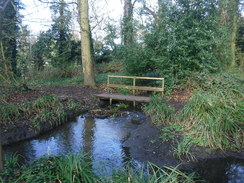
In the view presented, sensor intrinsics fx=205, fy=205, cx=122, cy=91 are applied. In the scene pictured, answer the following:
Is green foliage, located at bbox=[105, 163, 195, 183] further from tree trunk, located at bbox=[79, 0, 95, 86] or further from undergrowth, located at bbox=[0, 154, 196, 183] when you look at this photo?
tree trunk, located at bbox=[79, 0, 95, 86]

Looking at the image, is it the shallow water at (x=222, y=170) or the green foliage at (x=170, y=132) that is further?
the green foliage at (x=170, y=132)

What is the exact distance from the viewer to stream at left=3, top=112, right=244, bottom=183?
13.1 feet

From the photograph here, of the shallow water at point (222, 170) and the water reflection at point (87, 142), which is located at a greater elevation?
the water reflection at point (87, 142)

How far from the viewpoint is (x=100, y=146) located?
516cm

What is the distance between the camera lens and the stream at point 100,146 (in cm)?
398

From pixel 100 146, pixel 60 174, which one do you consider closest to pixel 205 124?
pixel 100 146

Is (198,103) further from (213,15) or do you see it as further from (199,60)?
(213,15)

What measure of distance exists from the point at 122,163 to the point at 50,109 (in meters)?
3.64

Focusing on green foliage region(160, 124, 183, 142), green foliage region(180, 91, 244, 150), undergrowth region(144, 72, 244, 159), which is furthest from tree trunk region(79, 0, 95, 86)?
green foliage region(180, 91, 244, 150)

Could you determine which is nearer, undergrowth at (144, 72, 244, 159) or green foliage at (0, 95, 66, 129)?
undergrowth at (144, 72, 244, 159)

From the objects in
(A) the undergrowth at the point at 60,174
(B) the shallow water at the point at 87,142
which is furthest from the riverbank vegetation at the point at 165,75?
(B) the shallow water at the point at 87,142

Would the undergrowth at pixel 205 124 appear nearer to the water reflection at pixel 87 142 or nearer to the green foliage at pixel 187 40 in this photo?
the water reflection at pixel 87 142

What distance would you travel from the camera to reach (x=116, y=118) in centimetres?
749

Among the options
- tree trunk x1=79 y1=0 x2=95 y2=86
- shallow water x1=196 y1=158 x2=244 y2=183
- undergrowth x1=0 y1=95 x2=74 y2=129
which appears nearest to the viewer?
shallow water x1=196 y1=158 x2=244 y2=183
